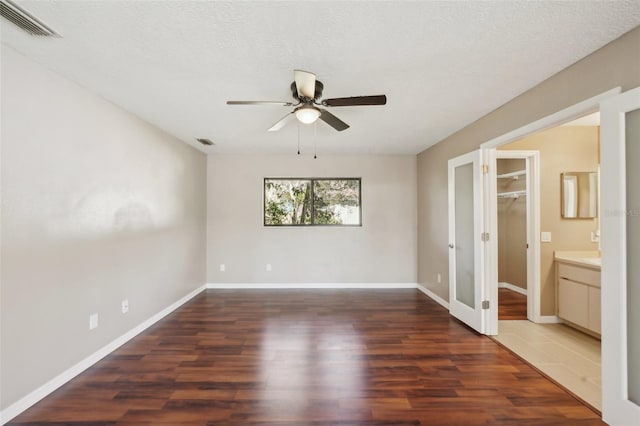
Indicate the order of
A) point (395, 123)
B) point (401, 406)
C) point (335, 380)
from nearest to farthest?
point (401, 406)
point (335, 380)
point (395, 123)

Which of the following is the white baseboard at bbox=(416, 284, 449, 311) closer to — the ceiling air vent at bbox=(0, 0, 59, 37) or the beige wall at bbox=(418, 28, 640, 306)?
the beige wall at bbox=(418, 28, 640, 306)

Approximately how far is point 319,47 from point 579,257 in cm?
381

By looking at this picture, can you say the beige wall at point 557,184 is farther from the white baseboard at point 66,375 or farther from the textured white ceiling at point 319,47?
the white baseboard at point 66,375

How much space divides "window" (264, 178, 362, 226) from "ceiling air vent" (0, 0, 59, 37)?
368cm

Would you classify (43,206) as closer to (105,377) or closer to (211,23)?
(105,377)

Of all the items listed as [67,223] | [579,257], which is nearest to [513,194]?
[579,257]

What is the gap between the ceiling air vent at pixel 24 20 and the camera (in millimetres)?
1497

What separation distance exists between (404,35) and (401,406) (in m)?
2.46

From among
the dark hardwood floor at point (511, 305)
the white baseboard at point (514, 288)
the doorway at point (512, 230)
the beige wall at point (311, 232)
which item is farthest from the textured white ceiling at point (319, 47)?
the white baseboard at point (514, 288)

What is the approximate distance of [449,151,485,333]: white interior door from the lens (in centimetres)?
317

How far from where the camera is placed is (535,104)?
2408 millimetres

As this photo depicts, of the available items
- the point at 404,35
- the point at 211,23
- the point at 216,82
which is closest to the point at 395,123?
the point at 404,35

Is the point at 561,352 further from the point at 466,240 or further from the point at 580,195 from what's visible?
the point at 580,195

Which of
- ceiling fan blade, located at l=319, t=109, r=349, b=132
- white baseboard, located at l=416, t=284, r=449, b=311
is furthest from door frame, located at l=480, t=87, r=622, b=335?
ceiling fan blade, located at l=319, t=109, r=349, b=132
